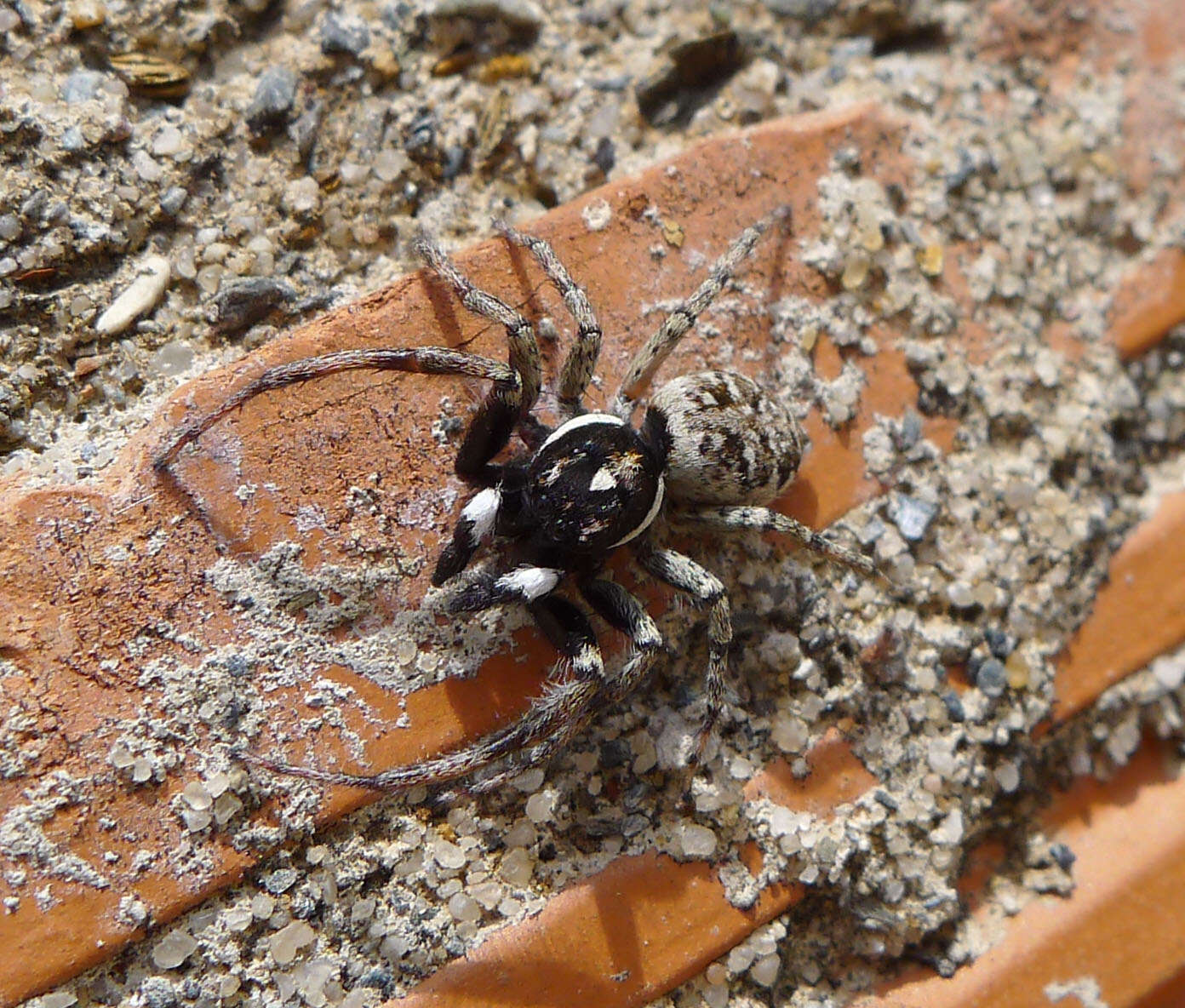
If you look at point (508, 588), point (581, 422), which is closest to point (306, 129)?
point (581, 422)

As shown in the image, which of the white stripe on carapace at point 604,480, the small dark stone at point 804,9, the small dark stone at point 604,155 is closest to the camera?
the white stripe on carapace at point 604,480

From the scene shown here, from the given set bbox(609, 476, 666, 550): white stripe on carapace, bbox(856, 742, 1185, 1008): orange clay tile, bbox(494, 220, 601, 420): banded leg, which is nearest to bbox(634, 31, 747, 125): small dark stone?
bbox(494, 220, 601, 420): banded leg

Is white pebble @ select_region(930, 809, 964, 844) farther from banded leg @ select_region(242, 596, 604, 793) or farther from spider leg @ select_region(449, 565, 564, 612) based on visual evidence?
spider leg @ select_region(449, 565, 564, 612)

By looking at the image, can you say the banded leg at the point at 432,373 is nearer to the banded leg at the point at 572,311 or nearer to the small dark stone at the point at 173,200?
the banded leg at the point at 572,311

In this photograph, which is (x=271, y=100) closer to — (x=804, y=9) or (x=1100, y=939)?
(x=804, y=9)

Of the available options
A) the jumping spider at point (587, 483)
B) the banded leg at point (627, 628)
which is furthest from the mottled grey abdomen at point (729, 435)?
the banded leg at point (627, 628)

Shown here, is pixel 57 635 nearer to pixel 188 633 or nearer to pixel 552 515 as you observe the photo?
pixel 188 633

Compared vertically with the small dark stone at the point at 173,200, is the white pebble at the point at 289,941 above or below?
below
